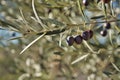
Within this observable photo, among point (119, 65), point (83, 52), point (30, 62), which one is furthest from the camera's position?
point (30, 62)

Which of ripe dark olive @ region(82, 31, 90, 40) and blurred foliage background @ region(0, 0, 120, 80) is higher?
ripe dark olive @ region(82, 31, 90, 40)

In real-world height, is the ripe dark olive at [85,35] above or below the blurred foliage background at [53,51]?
above

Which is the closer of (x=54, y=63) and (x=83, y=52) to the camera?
(x=83, y=52)

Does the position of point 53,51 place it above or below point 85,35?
below

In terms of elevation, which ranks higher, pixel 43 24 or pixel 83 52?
pixel 43 24

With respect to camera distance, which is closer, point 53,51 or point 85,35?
point 85,35

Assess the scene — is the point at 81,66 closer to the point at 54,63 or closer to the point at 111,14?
A: the point at 54,63

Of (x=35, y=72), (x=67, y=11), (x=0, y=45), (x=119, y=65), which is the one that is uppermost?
(x=67, y=11)

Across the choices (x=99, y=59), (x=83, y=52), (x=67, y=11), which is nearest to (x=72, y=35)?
(x=83, y=52)

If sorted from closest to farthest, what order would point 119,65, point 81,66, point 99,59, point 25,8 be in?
point 119,65 → point 25,8 → point 99,59 → point 81,66

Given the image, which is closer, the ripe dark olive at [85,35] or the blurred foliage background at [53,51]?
the ripe dark olive at [85,35]

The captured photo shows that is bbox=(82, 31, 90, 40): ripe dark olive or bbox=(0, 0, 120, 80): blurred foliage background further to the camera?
bbox=(0, 0, 120, 80): blurred foliage background
